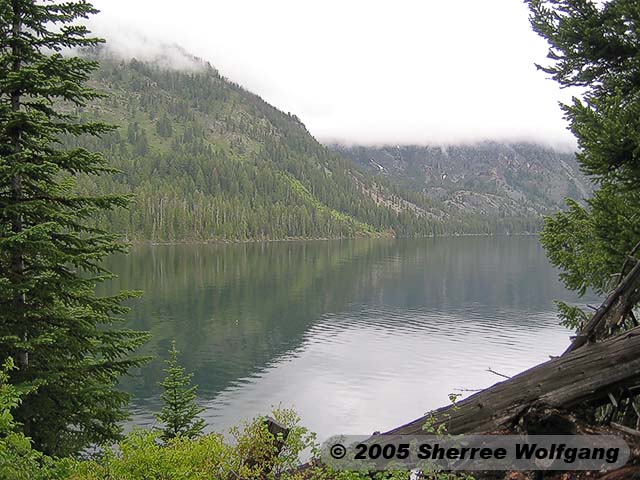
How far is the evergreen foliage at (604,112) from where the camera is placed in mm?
9031

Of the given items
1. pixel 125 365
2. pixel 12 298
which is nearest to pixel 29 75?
pixel 12 298

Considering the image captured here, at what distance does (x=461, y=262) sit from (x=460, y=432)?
135 meters

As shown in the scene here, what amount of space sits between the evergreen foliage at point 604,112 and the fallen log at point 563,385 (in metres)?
4.80

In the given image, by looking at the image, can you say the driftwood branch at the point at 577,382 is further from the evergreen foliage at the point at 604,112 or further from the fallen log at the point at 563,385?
the evergreen foliage at the point at 604,112

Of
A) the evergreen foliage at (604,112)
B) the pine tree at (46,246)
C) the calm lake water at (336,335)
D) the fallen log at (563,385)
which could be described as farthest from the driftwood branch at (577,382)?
the calm lake water at (336,335)

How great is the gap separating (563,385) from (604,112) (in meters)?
7.05

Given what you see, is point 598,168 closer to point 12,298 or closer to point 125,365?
point 125,365

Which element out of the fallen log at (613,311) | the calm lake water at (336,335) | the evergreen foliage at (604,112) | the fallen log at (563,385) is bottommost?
the calm lake water at (336,335)

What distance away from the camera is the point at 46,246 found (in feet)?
33.5

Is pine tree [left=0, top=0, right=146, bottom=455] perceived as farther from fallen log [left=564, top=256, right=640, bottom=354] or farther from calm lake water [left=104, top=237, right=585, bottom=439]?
calm lake water [left=104, top=237, right=585, bottom=439]

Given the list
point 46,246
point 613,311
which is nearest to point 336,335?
point 46,246

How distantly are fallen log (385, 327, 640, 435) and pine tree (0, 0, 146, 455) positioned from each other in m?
8.20

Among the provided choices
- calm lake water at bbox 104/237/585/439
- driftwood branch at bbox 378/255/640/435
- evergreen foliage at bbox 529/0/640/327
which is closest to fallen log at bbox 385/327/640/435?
driftwood branch at bbox 378/255/640/435

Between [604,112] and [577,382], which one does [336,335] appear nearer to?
[604,112]
